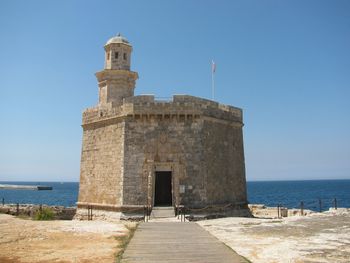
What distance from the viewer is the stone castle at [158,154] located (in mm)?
17812

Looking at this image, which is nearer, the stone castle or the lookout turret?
the stone castle

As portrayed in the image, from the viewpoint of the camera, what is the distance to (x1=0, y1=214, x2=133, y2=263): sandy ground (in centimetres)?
854

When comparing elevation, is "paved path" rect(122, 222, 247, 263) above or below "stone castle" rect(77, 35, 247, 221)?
below

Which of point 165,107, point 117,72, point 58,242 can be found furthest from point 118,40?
point 58,242

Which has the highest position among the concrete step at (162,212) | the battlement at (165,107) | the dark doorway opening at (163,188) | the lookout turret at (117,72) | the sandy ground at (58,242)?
the lookout turret at (117,72)

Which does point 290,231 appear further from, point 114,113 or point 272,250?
point 114,113

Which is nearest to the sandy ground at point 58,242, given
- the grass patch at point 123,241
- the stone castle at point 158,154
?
the grass patch at point 123,241

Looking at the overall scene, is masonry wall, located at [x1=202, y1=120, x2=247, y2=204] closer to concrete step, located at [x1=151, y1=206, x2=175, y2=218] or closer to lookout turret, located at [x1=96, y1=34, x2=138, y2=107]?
concrete step, located at [x1=151, y1=206, x2=175, y2=218]

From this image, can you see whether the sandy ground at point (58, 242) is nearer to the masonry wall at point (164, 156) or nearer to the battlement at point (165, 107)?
the masonry wall at point (164, 156)

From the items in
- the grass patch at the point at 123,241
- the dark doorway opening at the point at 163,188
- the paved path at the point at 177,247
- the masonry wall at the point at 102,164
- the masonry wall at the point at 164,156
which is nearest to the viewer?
the paved path at the point at 177,247

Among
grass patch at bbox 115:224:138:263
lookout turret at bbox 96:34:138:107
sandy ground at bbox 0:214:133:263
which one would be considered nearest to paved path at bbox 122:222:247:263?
grass patch at bbox 115:224:138:263

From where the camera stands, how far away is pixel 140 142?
18.2 meters

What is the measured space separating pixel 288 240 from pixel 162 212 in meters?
7.72

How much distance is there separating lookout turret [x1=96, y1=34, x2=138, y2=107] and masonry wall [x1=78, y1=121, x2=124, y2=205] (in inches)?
119
